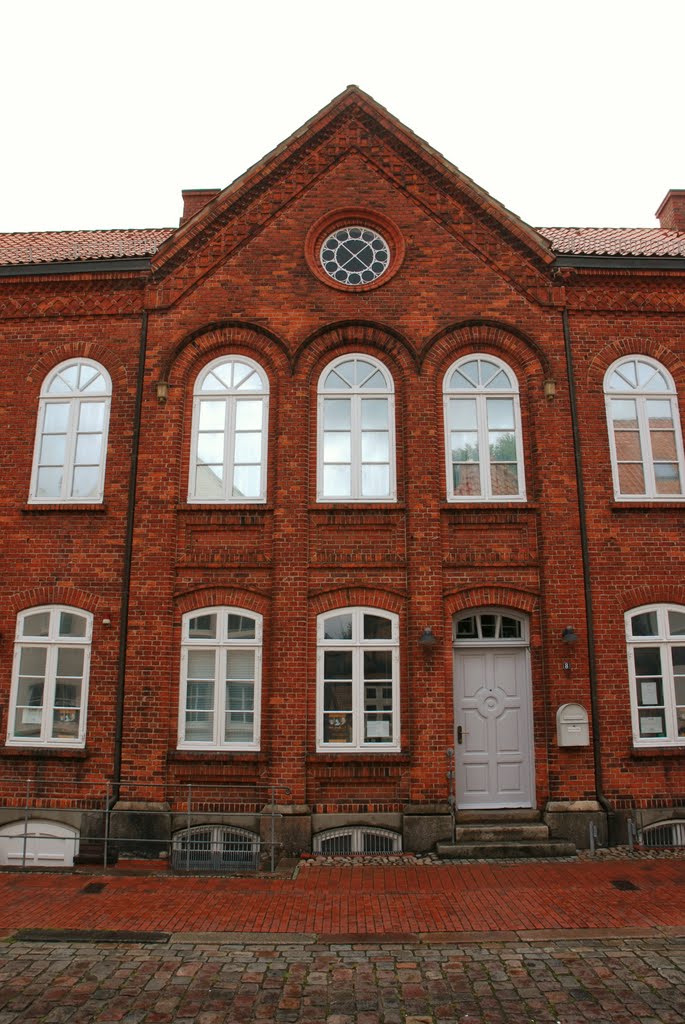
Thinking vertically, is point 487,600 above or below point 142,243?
below

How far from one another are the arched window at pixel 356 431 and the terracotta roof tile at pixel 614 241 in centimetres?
367

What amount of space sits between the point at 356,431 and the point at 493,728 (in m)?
4.97

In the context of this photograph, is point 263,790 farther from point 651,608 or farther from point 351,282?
point 351,282

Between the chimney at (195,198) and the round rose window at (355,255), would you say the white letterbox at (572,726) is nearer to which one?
the round rose window at (355,255)

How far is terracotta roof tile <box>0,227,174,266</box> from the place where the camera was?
12.5 m

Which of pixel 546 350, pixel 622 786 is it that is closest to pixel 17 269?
pixel 546 350

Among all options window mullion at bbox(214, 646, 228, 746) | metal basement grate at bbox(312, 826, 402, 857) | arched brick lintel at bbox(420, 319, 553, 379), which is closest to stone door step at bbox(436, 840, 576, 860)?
metal basement grate at bbox(312, 826, 402, 857)

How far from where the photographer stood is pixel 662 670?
10.9m

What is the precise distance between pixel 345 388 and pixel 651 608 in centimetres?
577

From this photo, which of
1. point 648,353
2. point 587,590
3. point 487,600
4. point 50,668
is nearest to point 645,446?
point 648,353

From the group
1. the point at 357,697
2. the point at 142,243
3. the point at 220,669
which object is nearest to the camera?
the point at 357,697

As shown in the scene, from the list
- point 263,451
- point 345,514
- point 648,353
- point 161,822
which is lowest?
point 161,822

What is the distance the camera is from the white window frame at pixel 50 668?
10820 millimetres

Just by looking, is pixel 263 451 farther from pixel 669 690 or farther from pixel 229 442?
pixel 669 690
